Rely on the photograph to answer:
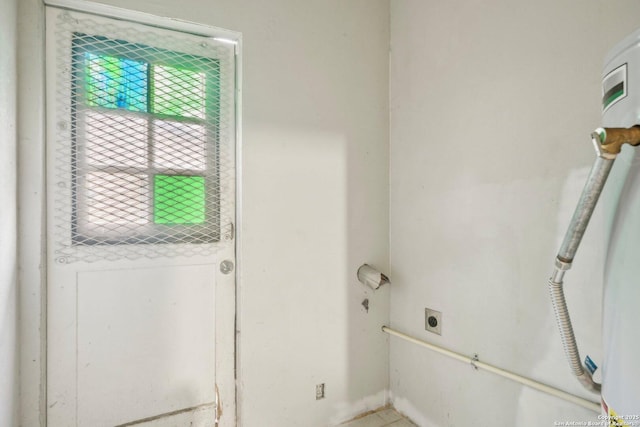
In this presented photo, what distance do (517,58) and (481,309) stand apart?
1.09 metres

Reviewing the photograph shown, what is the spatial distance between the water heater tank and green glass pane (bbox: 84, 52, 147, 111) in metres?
1.62

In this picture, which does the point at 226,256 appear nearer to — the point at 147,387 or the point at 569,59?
the point at 147,387

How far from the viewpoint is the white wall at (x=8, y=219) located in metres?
1.07

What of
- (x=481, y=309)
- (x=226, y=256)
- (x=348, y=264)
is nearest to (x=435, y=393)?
(x=481, y=309)

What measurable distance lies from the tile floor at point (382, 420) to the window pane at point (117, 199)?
156 centimetres

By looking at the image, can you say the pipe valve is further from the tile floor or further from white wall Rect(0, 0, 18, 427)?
the tile floor

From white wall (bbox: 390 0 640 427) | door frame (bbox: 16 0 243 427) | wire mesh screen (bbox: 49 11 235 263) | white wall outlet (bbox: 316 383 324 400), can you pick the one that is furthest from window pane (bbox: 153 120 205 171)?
white wall outlet (bbox: 316 383 324 400)

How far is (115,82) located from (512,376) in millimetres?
2088

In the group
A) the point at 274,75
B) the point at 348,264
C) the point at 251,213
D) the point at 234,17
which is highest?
the point at 234,17

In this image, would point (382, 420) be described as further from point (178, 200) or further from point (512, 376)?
point (178, 200)

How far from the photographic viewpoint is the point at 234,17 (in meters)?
1.55

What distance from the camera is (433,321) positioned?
5.49 feet

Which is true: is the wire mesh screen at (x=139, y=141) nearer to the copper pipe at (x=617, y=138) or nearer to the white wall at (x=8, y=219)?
the white wall at (x=8, y=219)

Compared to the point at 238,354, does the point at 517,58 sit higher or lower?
higher
